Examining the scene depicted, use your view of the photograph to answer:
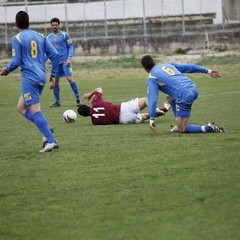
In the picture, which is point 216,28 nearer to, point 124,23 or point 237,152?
point 124,23

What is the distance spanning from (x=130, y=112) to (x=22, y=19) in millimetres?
4489

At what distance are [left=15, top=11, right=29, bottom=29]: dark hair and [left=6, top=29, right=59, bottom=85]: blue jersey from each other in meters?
0.09

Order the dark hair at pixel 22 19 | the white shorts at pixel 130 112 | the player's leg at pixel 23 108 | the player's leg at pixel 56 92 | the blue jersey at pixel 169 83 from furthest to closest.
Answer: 1. the player's leg at pixel 56 92
2. the white shorts at pixel 130 112
3. the blue jersey at pixel 169 83
4. the player's leg at pixel 23 108
5. the dark hair at pixel 22 19

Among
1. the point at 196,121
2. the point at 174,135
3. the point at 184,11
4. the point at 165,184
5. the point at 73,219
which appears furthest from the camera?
the point at 184,11

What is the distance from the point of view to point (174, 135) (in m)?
13.8

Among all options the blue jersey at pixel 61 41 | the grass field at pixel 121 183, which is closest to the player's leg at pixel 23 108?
the grass field at pixel 121 183

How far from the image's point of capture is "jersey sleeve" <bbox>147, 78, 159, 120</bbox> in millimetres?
13422

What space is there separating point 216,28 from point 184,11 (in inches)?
129

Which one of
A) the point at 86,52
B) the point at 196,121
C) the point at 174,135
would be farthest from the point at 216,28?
the point at 174,135

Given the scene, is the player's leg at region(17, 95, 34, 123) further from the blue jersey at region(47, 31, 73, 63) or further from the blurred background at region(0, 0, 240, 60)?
the blurred background at region(0, 0, 240, 60)

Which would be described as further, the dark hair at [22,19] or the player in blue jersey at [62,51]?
the player in blue jersey at [62,51]

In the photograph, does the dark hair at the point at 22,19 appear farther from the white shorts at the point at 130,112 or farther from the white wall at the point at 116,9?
the white wall at the point at 116,9

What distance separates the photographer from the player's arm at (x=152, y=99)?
1337 centimetres

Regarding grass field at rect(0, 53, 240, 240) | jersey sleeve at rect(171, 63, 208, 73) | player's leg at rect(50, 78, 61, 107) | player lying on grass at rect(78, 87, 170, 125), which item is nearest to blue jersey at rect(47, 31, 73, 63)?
player's leg at rect(50, 78, 61, 107)
